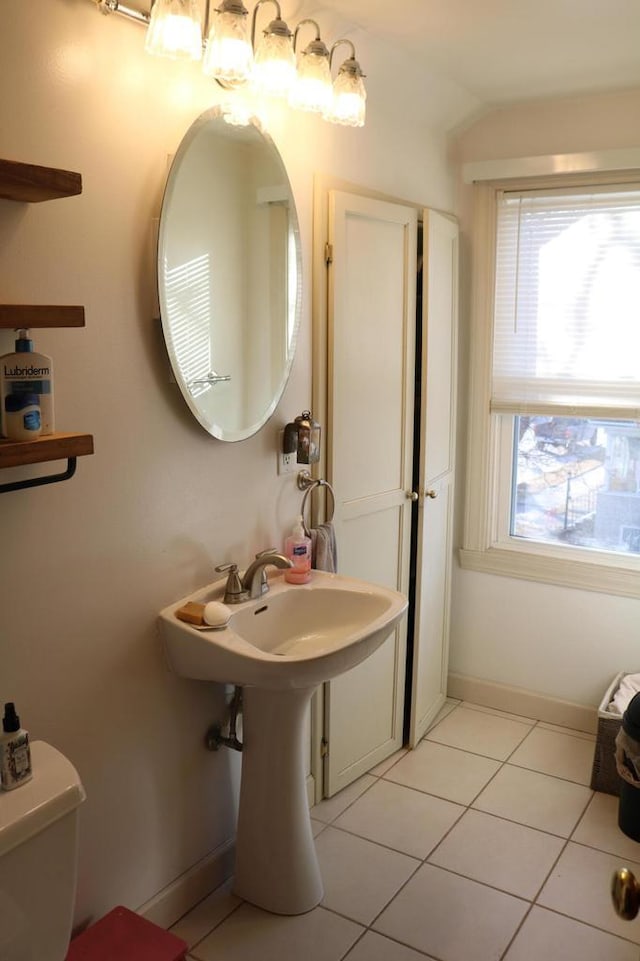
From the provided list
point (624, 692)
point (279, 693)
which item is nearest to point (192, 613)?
point (279, 693)

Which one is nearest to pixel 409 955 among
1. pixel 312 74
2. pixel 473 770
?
pixel 473 770

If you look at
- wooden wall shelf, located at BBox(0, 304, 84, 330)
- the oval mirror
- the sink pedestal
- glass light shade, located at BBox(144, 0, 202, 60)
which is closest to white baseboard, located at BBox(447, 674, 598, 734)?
the sink pedestal

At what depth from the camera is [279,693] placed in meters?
2.02

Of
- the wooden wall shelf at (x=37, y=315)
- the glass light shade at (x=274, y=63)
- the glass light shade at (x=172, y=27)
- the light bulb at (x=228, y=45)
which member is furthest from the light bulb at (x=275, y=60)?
the wooden wall shelf at (x=37, y=315)

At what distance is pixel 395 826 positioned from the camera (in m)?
2.52

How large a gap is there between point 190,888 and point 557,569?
5.74 feet

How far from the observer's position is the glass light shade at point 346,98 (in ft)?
6.82

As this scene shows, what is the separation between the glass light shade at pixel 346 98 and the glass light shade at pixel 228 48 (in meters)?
0.36

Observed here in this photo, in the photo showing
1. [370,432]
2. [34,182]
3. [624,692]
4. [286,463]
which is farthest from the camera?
[624,692]

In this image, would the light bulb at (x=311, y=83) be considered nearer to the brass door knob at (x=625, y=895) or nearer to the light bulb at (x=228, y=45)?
the light bulb at (x=228, y=45)

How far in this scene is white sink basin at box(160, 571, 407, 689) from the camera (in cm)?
184

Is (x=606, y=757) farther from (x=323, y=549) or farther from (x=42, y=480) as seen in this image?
(x=42, y=480)

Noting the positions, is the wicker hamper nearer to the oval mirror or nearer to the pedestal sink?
the pedestal sink

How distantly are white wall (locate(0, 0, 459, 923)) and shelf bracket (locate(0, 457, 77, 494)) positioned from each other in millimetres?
55
